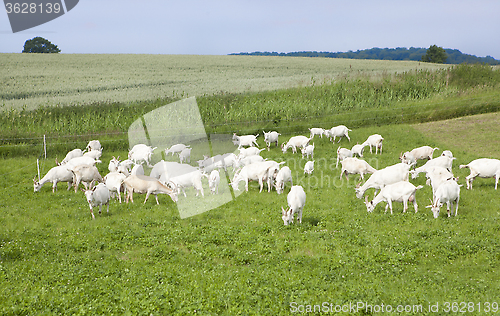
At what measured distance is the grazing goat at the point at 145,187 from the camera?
1842cm

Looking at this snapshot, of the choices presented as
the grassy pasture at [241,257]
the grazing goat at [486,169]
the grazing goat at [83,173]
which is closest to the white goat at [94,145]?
the grazing goat at [83,173]

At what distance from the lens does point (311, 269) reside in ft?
37.9

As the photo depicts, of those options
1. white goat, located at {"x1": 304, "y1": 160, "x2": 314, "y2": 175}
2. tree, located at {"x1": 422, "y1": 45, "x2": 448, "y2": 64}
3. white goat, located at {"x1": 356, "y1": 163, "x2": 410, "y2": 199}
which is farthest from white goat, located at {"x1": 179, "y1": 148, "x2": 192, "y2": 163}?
tree, located at {"x1": 422, "y1": 45, "x2": 448, "y2": 64}

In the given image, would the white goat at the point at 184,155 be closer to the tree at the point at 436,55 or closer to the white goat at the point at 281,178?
the white goat at the point at 281,178

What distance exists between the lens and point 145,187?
18.4 metres

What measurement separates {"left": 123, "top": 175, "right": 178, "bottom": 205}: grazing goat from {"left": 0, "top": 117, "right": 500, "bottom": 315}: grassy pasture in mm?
605

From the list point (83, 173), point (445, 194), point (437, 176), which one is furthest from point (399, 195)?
point (83, 173)

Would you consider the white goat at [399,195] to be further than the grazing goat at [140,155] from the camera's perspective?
No

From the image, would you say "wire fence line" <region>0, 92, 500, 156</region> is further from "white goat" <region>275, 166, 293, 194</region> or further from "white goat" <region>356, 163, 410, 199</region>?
"white goat" <region>356, 163, 410, 199</region>

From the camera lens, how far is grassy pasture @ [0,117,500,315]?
9734 millimetres

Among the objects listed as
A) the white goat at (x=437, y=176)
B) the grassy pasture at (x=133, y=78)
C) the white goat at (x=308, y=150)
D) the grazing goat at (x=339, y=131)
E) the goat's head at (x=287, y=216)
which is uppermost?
the grassy pasture at (x=133, y=78)

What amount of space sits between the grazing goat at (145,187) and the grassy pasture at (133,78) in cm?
2138

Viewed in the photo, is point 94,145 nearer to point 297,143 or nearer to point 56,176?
point 56,176

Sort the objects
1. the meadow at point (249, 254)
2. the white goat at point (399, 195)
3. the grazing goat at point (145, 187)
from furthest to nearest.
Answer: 1. the grazing goat at point (145, 187)
2. the white goat at point (399, 195)
3. the meadow at point (249, 254)
